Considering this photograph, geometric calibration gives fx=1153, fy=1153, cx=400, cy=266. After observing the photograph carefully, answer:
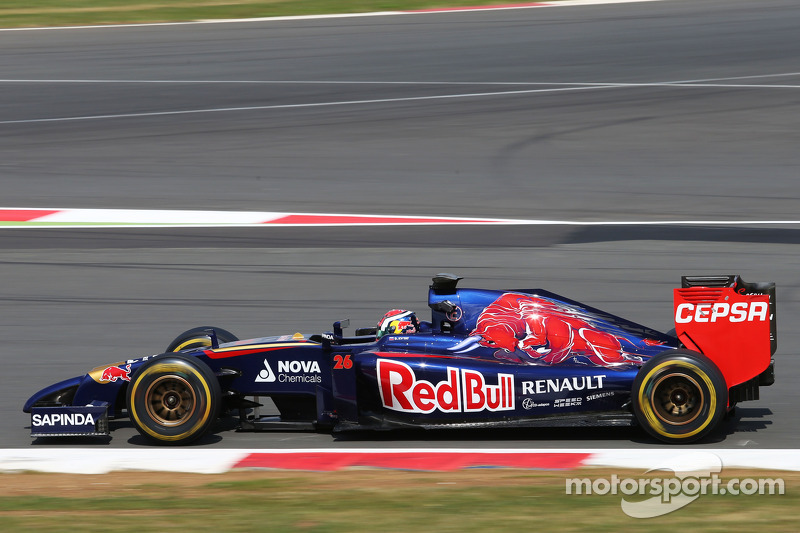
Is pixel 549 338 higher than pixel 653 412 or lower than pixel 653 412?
higher

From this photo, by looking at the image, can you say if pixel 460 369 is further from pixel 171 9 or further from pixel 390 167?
pixel 171 9

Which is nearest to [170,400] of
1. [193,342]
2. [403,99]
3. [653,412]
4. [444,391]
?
[193,342]

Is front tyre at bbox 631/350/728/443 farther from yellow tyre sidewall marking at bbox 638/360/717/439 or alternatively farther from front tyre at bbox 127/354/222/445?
front tyre at bbox 127/354/222/445

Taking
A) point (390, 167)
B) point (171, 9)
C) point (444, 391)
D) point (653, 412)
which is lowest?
point (653, 412)

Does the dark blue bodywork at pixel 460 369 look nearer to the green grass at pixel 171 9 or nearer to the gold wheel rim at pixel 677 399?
the gold wheel rim at pixel 677 399

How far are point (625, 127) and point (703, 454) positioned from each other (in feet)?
36.4

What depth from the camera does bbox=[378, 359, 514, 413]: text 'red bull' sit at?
22.6 ft

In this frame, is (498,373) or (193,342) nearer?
(498,373)

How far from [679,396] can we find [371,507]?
207 cm

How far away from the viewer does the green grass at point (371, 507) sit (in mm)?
5551

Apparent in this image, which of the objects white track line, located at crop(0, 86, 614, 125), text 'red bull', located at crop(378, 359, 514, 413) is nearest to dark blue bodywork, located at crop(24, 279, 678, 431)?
text 'red bull', located at crop(378, 359, 514, 413)

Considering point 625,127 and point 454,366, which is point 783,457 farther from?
point 625,127

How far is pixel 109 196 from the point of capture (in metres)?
14.4

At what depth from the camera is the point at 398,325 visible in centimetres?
733
